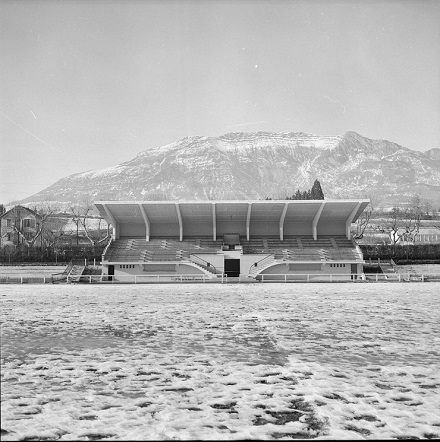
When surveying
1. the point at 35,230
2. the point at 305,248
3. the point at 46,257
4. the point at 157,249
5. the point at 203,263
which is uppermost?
the point at 35,230

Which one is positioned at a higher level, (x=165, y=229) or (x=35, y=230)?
(x=35, y=230)

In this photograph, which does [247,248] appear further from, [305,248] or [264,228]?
[305,248]

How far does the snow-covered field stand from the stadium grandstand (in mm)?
30706

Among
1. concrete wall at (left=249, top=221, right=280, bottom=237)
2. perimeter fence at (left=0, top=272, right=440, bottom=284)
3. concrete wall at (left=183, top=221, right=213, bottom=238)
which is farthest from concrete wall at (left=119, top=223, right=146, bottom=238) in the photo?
concrete wall at (left=249, top=221, right=280, bottom=237)

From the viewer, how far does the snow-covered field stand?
185 inches

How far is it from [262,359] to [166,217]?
41.6 meters

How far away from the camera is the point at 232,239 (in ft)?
162

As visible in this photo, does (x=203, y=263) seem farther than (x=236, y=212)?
No

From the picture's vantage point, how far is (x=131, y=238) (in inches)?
1962

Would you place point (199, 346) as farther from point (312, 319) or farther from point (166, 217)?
point (166, 217)

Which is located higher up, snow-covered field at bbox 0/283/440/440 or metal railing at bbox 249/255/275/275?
snow-covered field at bbox 0/283/440/440

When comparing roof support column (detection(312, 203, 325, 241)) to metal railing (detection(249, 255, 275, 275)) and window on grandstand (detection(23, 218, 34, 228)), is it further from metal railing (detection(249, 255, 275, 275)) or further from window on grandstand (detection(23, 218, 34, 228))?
window on grandstand (detection(23, 218, 34, 228))

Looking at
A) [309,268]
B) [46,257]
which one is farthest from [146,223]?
[309,268]

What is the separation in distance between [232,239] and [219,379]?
4295 centimetres
